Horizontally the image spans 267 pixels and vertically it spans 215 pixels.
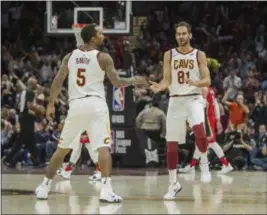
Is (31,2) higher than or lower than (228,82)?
higher

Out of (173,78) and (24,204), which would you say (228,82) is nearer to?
(173,78)

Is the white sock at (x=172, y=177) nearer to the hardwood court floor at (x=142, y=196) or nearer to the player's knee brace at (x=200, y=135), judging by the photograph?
the hardwood court floor at (x=142, y=196)

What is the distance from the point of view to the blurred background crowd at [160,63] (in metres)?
17.5

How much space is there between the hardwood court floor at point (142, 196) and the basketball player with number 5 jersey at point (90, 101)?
368 mm

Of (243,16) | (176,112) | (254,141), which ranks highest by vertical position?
(243,16)

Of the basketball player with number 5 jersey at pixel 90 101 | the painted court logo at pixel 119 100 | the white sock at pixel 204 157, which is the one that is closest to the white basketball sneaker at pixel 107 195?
the basketball player with number 5 jersey at pixel 90 101

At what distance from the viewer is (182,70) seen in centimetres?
1085

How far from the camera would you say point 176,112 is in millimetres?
10633

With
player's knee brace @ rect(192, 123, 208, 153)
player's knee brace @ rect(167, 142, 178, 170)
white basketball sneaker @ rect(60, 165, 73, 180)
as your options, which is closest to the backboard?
white basketball sneaker @ rect(60, 165, 73, 180)

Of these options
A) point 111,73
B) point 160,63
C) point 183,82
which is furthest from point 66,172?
point 160,63

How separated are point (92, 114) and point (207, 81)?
1.63 metres

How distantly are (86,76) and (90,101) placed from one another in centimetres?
31

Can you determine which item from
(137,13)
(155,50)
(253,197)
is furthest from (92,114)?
(137,13)

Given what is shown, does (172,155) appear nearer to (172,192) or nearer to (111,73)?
(172,192)
